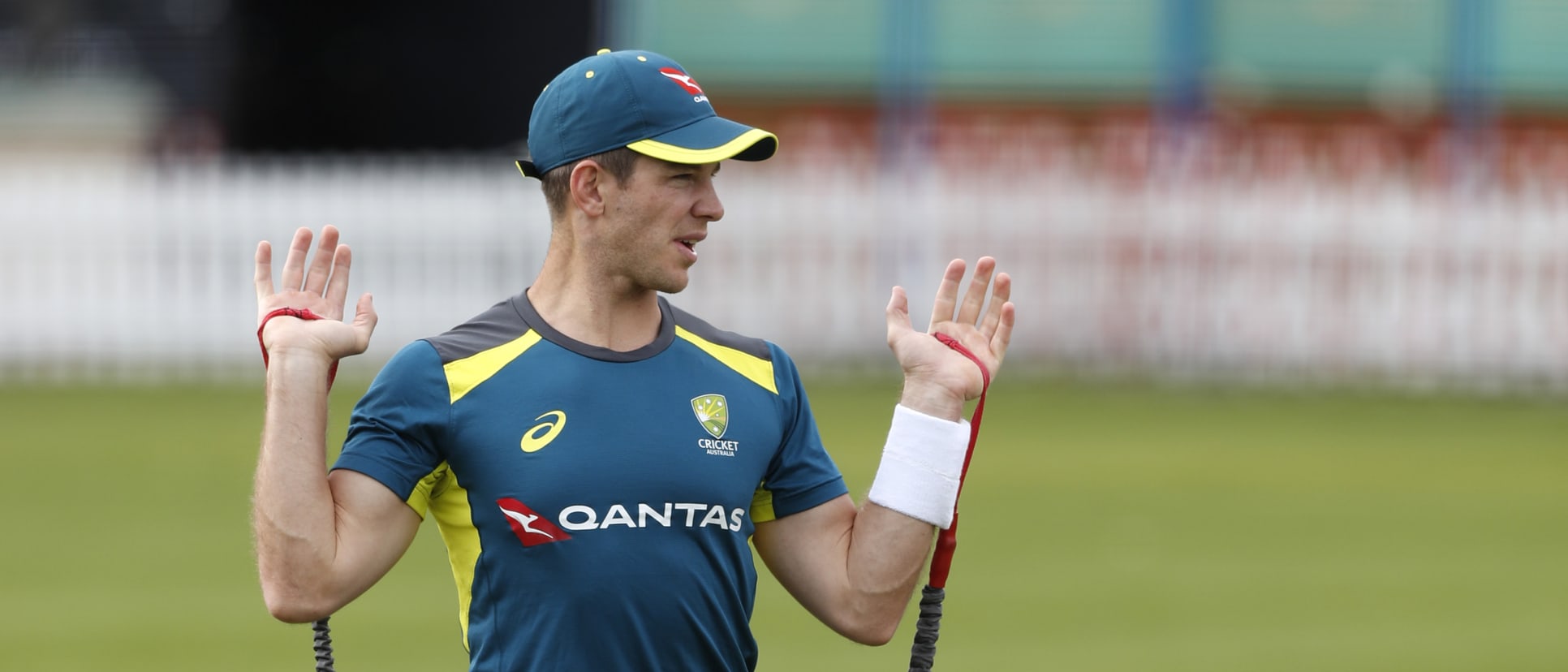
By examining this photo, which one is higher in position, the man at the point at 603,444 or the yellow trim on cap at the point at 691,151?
the yellow trim on cap at the point at 691,151

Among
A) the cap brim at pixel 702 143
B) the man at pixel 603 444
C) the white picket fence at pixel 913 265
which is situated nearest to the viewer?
the man at pixel 603 444

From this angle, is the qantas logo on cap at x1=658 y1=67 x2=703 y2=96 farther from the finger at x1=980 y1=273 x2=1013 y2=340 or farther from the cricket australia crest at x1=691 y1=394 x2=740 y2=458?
the finger at x1=980 y1=273 x2=1013 y2=340

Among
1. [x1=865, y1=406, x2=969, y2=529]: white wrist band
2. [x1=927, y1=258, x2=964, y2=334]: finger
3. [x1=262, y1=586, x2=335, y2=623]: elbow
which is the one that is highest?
[x1=927, y1=258, x2=964, y2=334]: finger

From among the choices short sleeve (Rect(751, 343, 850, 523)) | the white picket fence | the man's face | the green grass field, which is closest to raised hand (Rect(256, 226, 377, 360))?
the man's face

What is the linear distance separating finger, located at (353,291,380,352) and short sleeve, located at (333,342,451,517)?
66 millimetres

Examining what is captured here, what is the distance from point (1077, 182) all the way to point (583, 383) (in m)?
14.4

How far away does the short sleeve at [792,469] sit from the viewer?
3.96m

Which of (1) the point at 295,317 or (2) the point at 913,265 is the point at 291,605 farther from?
→ (2) the point at 913,265

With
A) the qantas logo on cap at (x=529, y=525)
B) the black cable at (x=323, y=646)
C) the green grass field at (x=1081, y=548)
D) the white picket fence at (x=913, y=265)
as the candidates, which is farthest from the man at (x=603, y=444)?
the white picket fence at (x=913, y=265)

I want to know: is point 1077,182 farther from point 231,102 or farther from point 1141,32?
point 231,102

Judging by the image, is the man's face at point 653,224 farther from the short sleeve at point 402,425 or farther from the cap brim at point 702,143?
the short sleeve at point 402,425

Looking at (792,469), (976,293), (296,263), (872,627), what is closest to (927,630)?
(872,627)

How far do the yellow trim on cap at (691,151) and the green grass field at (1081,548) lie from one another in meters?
4.65

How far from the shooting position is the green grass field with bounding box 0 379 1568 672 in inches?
333
